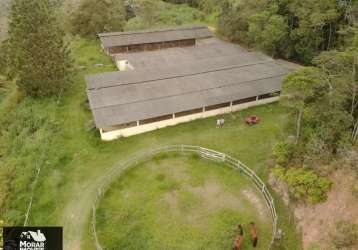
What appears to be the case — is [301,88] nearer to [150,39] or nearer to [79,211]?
[79,211]

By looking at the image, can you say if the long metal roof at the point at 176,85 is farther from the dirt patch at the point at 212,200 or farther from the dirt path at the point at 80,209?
the dirt patch at the point at 212,200

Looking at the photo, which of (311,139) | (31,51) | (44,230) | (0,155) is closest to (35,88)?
(31,51)

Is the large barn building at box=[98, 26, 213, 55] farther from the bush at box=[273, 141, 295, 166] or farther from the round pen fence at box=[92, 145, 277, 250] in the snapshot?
the bush at box=[273, 141, 295, 166]

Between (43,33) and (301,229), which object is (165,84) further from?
(301,229)

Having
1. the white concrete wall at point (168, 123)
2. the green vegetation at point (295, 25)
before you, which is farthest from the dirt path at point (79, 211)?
the green vegetation at point (295, 25)

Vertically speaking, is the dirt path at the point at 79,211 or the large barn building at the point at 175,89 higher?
the large barn building at the point at 175,89
